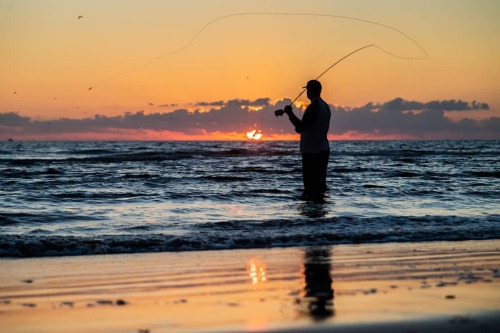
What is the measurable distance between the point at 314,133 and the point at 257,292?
6.25 m

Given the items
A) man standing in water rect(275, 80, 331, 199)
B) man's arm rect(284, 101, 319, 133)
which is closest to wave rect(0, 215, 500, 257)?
man standing in water rect(275, 80, 331, 199)

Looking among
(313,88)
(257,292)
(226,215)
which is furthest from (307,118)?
(257,292)

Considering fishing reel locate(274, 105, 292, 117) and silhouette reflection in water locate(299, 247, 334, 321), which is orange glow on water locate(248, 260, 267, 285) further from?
fishing reel locate(274, 105, 292, 117)

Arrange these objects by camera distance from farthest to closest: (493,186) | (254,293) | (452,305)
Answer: (493,186) → (254,293) → (452,305)

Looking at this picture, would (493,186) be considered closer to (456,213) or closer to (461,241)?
(456,213)

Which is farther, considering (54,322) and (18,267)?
(18,267)

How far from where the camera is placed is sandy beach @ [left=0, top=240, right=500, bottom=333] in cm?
371

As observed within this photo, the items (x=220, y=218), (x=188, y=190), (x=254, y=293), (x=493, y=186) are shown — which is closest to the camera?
(x=254, y=293)

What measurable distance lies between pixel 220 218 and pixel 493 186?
872 centimetres

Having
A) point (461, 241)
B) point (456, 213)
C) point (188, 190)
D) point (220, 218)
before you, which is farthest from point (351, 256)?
point (188, 190)

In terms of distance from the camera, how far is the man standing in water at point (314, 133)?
10.5 meters

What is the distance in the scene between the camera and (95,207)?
11.3 meters

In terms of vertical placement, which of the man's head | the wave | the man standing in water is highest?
the man's head

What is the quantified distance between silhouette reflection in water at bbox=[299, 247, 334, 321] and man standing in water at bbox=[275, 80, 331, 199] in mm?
4080
